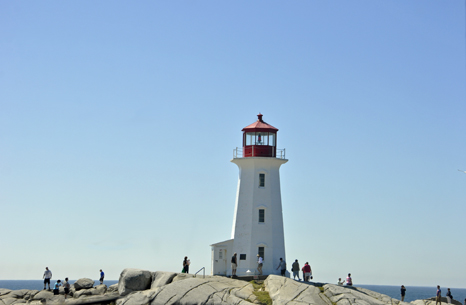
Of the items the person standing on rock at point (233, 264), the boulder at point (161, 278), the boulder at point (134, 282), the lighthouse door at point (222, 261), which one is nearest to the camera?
the boulder at point (161, 278)

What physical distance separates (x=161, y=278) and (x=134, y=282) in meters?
1.60

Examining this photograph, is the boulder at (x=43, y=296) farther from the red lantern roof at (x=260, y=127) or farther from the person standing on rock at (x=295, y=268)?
the red lantern roof at (x=260, y=127)

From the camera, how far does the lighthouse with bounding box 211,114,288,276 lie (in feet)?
122

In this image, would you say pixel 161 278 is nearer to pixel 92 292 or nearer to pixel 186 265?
pixel 186 265

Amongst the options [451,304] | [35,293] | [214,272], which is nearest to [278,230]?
[214,272]

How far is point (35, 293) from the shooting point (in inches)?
1457

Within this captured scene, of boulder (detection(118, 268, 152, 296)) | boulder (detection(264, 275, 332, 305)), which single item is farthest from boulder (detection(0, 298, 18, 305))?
boulder (detection(264, 275, 332, 305))

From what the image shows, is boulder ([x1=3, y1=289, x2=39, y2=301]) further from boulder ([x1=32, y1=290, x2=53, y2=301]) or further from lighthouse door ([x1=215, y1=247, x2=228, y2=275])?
lighthouse door ([x1=215, y1=247, x2=228, y2=275])

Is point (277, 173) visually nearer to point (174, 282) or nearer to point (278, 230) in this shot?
point (278, 230)

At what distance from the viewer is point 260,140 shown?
128 feet

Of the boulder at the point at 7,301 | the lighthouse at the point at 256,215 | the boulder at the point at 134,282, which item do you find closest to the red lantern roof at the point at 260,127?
the lighthouse at the point at 256,215

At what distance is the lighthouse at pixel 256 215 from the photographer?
122 feet

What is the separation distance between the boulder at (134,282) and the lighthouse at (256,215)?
19.6 feet

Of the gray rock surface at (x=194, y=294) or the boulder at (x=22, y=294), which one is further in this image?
the boulder at (x=22, y=294)
